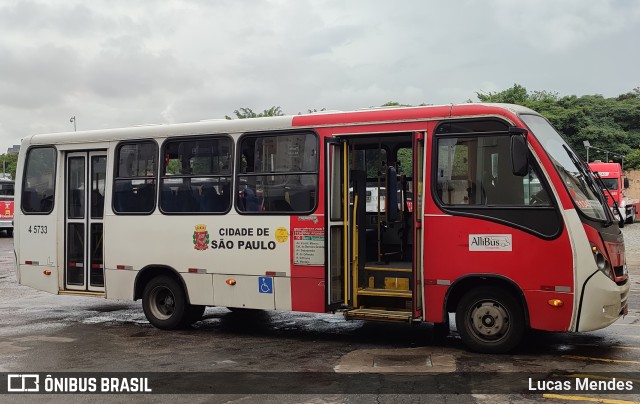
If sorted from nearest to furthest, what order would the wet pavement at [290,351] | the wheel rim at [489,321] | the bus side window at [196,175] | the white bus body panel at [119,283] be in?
the wet pavement at [290,351], the wheel rim at [489,321], the bus side window at [196,175], the white bus body panel at [119,283]

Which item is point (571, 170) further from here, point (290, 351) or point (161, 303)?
point (161, 303)

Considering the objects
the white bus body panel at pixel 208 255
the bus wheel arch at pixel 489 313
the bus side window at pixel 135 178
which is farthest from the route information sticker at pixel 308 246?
the bus side window at pixel 135 178

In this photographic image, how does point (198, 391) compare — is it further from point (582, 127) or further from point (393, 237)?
point (582, 127)

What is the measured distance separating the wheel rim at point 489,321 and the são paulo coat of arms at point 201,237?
3.93 metres

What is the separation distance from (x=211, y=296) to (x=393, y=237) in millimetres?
2725

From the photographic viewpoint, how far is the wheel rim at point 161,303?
11.4 metres

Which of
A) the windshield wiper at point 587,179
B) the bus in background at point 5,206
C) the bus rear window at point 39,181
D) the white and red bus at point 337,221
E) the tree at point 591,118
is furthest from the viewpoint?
the tree at point 591,118

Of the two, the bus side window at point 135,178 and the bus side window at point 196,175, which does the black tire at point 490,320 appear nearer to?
the bus side window at point 196,175

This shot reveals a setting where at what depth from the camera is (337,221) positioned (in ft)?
32.3

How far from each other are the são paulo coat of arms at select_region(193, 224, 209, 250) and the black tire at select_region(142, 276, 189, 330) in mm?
734

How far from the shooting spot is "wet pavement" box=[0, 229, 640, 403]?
7496 millimetres

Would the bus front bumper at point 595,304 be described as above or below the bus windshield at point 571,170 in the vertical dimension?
below

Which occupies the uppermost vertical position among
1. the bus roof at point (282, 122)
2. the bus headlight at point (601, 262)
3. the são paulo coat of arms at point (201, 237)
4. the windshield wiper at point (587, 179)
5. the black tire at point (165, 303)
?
the bus roof at point (282, 122)

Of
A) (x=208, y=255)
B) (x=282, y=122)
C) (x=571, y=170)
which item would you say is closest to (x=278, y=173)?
(x=282, y=122)
